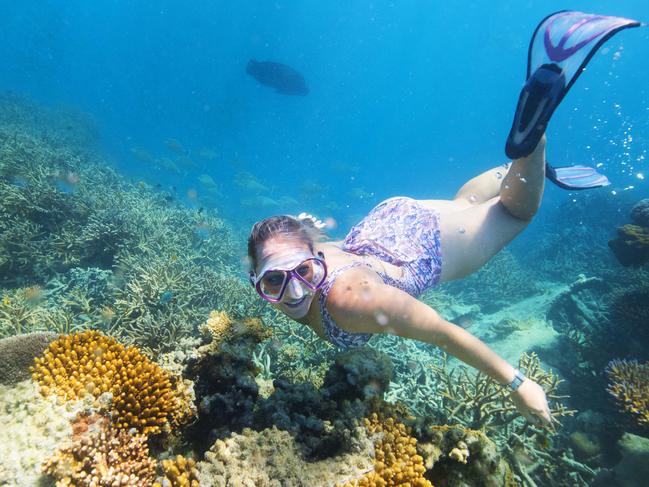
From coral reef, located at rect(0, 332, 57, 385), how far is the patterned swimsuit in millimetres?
2824

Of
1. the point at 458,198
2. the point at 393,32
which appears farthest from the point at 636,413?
the point at 393,32

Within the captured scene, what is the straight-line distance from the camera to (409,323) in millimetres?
2225

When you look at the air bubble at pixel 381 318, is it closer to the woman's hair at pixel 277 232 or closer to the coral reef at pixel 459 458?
the woman's hair at pixel 277 232

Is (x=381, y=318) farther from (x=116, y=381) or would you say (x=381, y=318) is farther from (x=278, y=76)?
(x=278, y=76)

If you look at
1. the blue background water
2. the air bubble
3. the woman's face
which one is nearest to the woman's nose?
Result: the woman's face

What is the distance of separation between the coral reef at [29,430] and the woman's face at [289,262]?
1.53 m

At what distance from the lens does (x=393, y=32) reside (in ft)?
380

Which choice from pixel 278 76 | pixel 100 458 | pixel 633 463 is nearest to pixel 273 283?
pixel 100 458

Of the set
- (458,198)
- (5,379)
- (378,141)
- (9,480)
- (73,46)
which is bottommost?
(9,480)

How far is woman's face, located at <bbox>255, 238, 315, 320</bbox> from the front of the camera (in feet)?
8.30

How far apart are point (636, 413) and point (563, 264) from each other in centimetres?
1012

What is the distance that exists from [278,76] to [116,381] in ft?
81.3

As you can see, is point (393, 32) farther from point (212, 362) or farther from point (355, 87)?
point (212, 362)

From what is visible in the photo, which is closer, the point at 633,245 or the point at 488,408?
the point at 488,408
